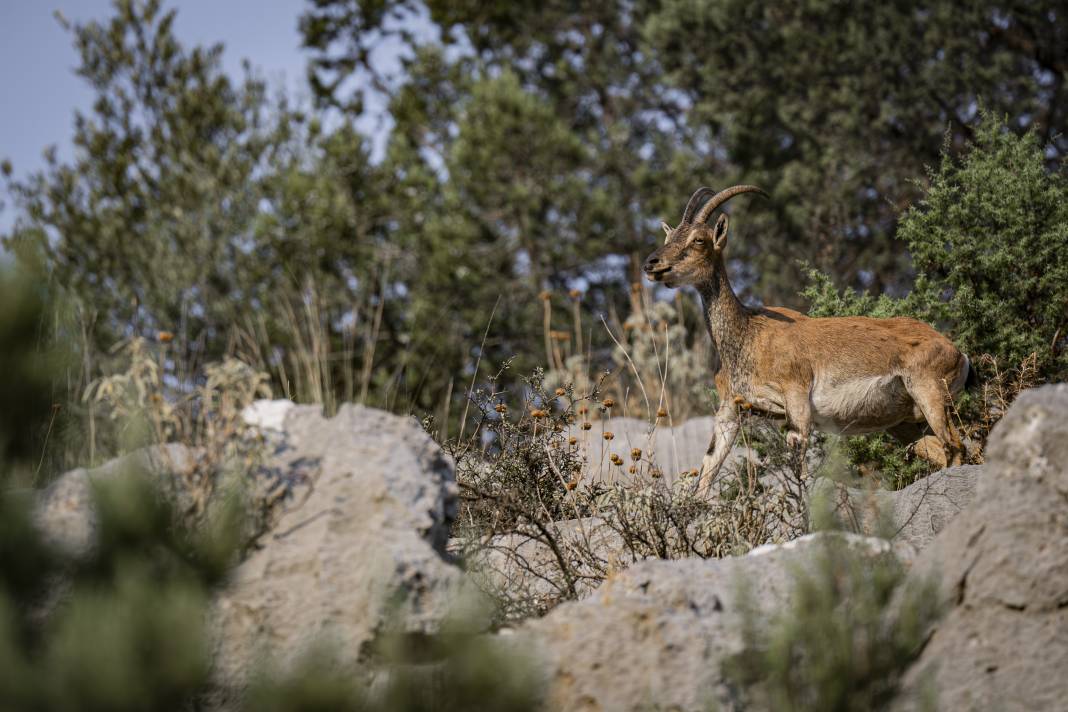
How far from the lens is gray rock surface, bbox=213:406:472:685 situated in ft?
12.1

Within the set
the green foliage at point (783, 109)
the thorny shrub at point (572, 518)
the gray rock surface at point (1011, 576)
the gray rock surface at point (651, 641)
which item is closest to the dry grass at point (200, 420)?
the gray rock surface at point (651, 641)

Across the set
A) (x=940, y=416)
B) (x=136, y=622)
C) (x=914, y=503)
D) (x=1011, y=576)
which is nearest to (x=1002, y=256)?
(x=940, y=416)

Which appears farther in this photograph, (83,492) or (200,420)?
(200,420)

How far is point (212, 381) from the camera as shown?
3.95 metres

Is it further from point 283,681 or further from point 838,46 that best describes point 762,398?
point 838,46

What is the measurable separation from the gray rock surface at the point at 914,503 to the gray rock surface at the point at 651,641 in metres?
1.10

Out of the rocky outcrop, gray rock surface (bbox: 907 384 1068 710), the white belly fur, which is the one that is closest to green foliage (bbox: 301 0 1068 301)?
the rocky outcrop

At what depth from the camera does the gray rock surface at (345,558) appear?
12.1ft

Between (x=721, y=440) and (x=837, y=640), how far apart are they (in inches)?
166

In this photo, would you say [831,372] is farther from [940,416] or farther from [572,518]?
[572,518]

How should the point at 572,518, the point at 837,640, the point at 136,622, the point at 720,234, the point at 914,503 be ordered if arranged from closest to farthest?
the point at 136,622 → the point at 837,640 → the point at 914,503 → the point at 572,518 → the point at 720,234

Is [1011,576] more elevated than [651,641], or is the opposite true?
[1011,576]

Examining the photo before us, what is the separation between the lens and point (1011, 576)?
12.5 feet

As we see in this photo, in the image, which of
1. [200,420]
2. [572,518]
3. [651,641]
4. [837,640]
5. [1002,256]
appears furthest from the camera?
[1002,256]
